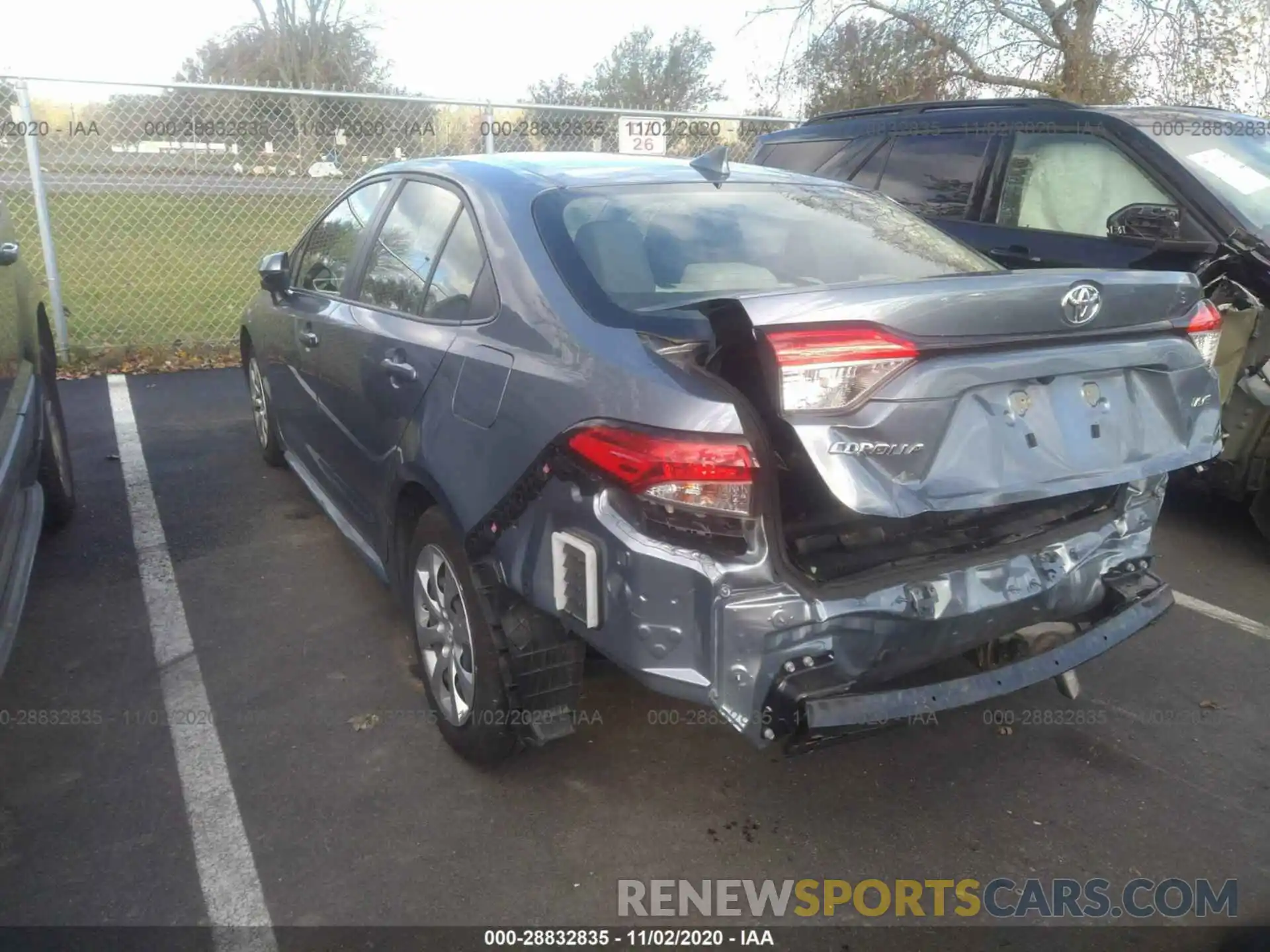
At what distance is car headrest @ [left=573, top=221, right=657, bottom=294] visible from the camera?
287 cm

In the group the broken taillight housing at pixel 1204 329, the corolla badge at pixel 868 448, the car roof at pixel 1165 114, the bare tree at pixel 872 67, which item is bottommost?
the corolla badge at pixel 868 448

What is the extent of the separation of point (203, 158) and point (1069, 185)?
8.37 metres

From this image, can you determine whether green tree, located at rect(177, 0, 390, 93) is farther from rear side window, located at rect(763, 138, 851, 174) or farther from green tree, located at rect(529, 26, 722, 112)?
rear side window, located at rect(763, 138, 851, 174)

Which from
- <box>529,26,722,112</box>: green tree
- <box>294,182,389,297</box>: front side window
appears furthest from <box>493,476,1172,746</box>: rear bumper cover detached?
<box>529,26,722,112</box>: green tree

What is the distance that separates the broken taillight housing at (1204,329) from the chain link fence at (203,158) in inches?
278

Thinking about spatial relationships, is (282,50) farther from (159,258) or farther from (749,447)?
(749,447)

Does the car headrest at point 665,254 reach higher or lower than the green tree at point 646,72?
lower

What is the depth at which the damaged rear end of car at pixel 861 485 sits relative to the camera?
227 cm

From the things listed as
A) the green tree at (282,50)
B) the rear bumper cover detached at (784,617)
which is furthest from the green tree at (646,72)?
the rear bumper cover detached at (784,617)

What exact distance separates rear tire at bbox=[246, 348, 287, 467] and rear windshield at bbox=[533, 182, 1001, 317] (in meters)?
2.85

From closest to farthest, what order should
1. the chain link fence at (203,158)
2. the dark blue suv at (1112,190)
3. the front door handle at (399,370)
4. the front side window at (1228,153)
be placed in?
the front door handle at (399,370) → the dark blue suv at (1112,190) → the front side window at (1228,153) → the chain link fence at (203,158)

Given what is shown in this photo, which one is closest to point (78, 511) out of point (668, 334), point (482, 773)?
point (482, 773)

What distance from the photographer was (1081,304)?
2.54 m

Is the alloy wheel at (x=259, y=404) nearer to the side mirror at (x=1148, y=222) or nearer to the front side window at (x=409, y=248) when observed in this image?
the front side window at (x=409, y=248)
